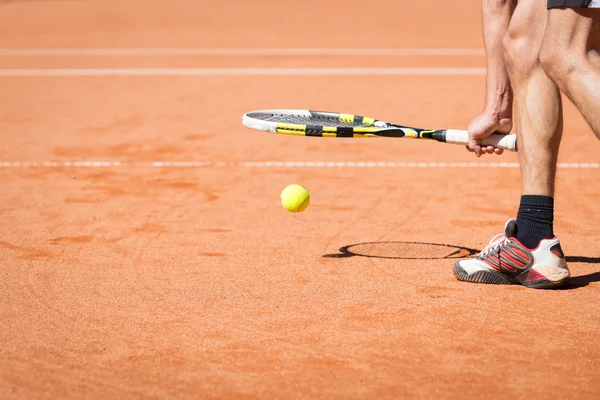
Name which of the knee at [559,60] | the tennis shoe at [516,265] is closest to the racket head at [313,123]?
the tennis shoe at [516,265]

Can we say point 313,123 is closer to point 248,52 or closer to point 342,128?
point 342,128

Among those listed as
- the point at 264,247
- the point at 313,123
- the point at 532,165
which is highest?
the point at 532,165

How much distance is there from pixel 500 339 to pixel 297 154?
423cm

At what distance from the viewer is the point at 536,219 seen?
4453mm

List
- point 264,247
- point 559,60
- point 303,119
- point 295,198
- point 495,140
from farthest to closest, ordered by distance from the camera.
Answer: point 303,119 < point 295,198 < point 264,247 < point 495,140 < point 559,60

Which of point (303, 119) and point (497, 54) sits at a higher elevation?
point (497, 54)

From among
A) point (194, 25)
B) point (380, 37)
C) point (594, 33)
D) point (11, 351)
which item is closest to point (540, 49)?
point (594, 33)

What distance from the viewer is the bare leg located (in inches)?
175

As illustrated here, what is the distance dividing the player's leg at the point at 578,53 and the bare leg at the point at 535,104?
33cm

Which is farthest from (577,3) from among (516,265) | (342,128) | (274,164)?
(274,164)

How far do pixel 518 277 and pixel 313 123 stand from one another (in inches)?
64.0

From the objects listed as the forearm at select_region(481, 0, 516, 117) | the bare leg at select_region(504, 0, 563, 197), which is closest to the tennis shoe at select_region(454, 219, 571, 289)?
the bare leg at select_region(504, 0, 563, 197)

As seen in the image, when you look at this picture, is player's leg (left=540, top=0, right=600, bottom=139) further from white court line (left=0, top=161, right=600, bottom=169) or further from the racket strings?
white court line (left=0, top=161, right=600, bottom=169)

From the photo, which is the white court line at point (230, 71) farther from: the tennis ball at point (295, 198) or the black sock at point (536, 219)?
the black sock at point (536, 219)
